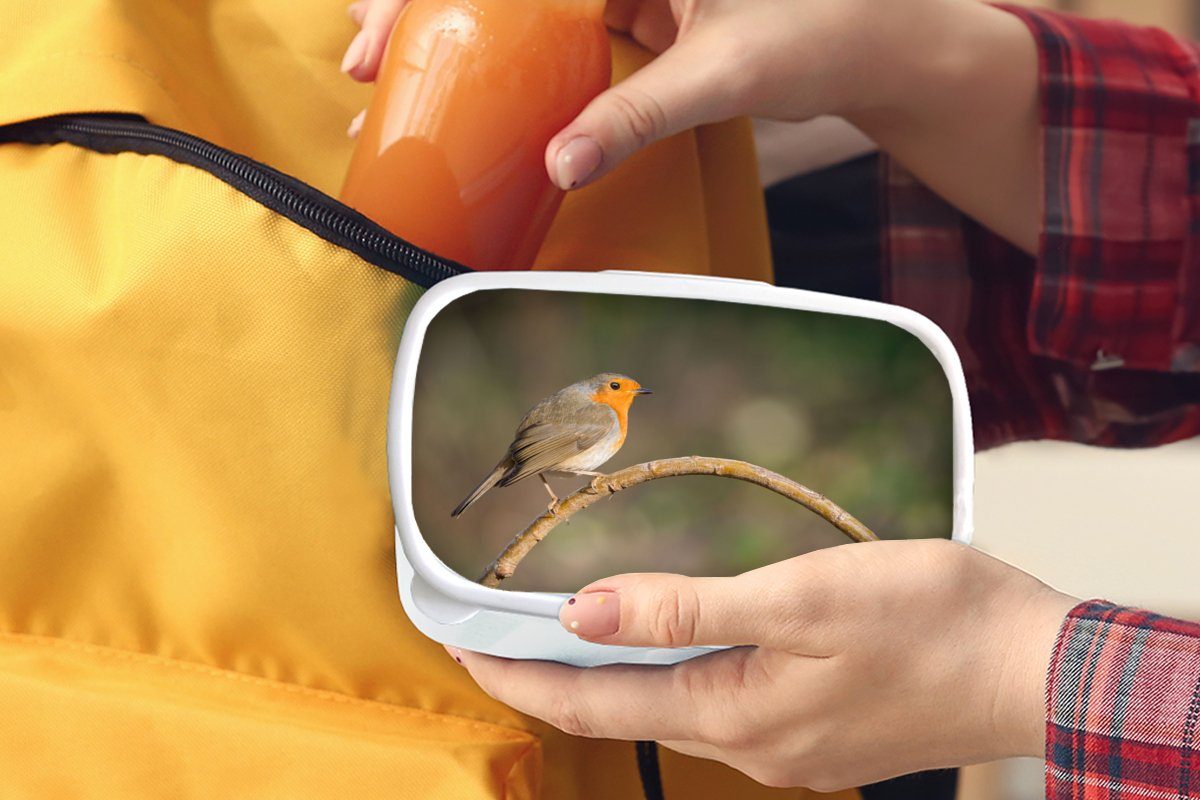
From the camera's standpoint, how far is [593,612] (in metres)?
0.29

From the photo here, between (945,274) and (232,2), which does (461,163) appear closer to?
(232,2)

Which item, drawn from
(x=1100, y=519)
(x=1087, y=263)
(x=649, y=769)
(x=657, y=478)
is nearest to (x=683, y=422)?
(x=657, y=478)

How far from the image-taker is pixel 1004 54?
1.52 feet

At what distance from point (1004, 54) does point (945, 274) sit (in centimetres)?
11

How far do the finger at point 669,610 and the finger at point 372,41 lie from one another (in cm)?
21

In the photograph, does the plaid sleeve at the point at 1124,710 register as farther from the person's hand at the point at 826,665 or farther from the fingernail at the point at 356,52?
the fingernail at the point at 356,52

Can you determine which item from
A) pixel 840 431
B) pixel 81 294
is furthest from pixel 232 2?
pixel 840 431

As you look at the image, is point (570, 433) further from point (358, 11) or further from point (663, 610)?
point (358, 11)

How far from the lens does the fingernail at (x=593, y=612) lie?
29 centimetres

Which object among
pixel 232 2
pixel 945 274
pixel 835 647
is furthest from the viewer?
pixel 945 274

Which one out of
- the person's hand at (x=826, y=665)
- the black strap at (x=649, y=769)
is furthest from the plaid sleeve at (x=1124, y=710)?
the black strap at (x=649, y=769)

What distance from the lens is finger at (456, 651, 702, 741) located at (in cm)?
32

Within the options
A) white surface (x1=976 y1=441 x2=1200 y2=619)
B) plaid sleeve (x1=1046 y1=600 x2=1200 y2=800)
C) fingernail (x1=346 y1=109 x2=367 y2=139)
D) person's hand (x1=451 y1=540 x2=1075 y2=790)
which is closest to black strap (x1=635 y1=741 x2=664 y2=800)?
person's hand (x1=451 y1=540 x2=1075 y2=790)

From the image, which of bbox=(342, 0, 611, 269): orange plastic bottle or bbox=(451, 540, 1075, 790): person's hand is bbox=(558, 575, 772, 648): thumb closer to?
bbox=(451, 540, 1075, 790): person's hand
